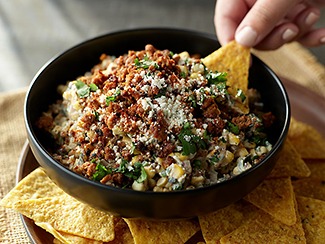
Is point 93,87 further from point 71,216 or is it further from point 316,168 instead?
point 316,168

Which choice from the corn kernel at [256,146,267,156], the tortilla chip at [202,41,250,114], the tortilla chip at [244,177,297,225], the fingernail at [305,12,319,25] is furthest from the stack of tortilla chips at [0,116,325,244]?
the fingernail at [305,12,319,25]

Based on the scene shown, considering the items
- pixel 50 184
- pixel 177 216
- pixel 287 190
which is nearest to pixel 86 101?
pixel 50 184

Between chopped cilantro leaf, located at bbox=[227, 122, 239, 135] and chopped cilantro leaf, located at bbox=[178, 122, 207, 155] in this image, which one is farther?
chopped cilantro leaf, located at bbox=[227, 122, 239, 135]

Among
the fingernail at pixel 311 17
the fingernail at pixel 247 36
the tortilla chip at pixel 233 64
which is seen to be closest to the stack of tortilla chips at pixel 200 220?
the tortilla chip at pixel 233 64

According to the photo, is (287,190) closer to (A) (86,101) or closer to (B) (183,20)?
(A) (86,101)

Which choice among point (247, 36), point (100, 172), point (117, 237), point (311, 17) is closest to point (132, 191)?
point (100, 172)

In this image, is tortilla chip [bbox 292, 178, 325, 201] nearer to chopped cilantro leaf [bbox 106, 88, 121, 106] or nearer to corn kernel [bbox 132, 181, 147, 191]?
corn kernel [bbox 132, 181, 147, 191]
